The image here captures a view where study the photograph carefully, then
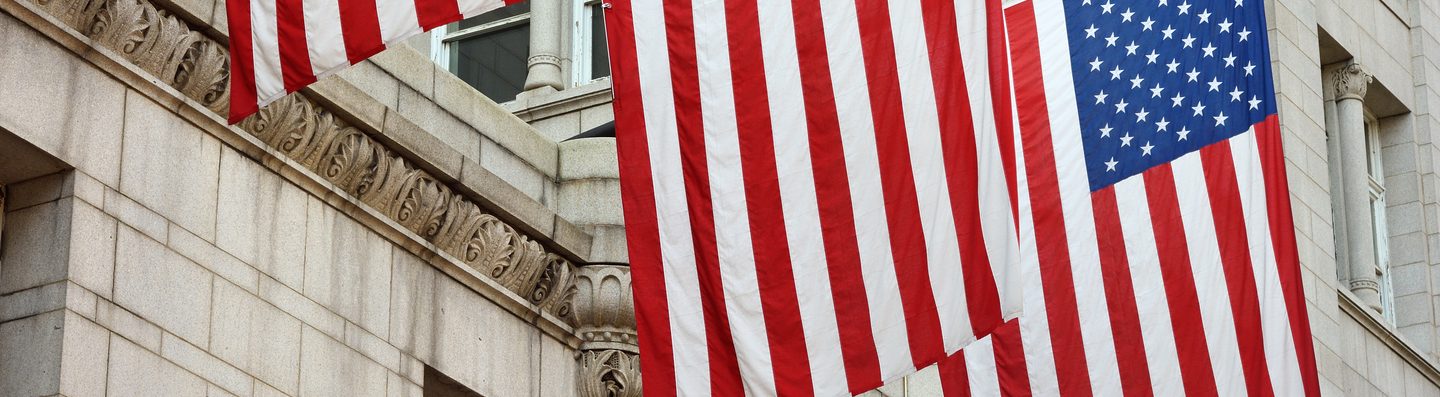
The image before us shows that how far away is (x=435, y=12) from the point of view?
11859 millimetres

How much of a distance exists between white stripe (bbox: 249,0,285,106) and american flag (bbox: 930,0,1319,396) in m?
5.61

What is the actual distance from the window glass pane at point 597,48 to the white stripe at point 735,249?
26.6 ft

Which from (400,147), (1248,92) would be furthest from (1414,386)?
(400,147)

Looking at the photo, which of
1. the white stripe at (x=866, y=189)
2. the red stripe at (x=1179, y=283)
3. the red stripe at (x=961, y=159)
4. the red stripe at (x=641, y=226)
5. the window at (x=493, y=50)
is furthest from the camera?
the window at (x=493, y=50)

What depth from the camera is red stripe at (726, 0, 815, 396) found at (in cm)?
1225

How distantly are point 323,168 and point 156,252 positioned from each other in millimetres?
1497

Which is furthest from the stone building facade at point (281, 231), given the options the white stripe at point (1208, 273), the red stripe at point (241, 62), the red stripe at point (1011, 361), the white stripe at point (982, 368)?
the white stripe at point (1208, 273)

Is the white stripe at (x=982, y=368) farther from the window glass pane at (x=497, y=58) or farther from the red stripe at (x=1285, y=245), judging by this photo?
the window glass pane at (x=497, y=58)

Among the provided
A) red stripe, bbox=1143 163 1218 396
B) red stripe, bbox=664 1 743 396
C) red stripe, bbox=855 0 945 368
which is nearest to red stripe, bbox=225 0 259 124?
red stripe, bbox=664 1 743 396

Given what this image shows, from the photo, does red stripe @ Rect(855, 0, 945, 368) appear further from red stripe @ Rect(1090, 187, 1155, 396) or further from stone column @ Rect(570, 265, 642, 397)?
red stripe @ Rect(1090, 187, 1155, 396)

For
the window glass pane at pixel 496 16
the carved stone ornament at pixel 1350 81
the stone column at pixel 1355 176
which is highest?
the carved stone ornament at pixel 1350 81

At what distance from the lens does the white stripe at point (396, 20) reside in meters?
11.8

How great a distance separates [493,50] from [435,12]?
31.1ft

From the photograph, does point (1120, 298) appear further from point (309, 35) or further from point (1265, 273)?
point (309, 35)
